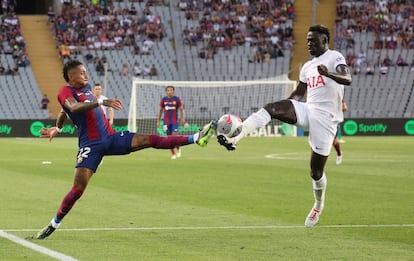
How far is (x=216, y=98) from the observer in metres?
51.5

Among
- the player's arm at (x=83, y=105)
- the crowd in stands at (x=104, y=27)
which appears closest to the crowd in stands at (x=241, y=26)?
the crowd in stands at (x=104, y=27)

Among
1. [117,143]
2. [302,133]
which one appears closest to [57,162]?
[117,143]

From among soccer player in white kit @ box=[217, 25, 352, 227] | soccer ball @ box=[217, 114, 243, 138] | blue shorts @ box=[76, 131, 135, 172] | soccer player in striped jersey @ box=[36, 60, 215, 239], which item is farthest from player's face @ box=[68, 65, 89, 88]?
soccer player in white kit @ box=[217, 25, 352, 227]

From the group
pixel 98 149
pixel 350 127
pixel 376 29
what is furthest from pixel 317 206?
pixel 376 29

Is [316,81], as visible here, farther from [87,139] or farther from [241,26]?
[241,26]

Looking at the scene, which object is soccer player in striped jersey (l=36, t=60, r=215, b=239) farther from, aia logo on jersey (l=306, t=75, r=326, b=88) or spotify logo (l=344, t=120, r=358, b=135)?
spotify logo (l=344, t=120, r=358, b=135)

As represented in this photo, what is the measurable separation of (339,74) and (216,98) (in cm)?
4014

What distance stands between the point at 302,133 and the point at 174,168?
1041 inches

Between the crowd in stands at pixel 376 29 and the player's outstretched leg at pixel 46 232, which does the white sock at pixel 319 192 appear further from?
the crowd in stands at pixel 376 29

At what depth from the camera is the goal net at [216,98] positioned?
4894cm

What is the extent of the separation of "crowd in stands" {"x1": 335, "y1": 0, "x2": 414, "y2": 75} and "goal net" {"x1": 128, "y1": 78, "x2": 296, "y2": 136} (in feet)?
22.0

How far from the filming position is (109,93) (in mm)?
52188

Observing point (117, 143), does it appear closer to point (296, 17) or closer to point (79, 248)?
point (79, 248)

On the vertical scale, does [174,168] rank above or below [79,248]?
below
